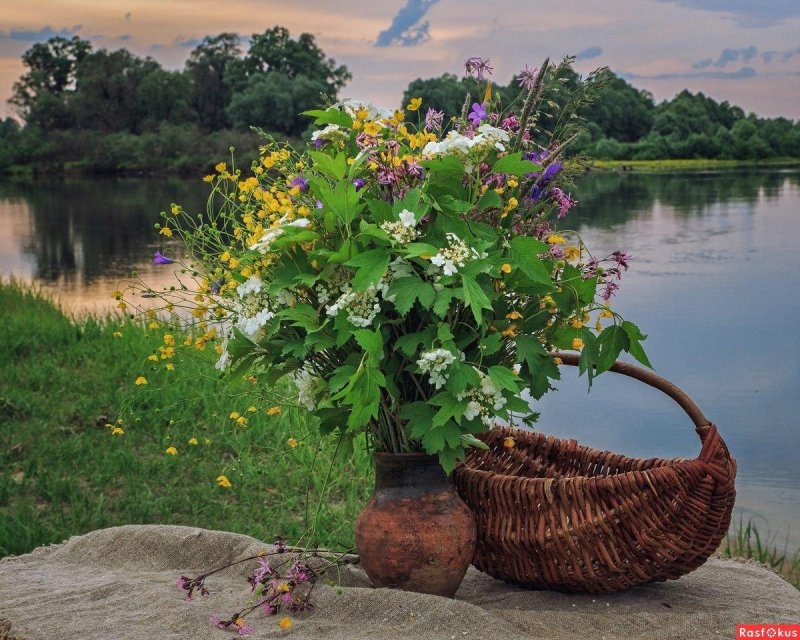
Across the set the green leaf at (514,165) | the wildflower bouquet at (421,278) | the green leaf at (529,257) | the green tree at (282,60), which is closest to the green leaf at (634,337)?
the wildflower bouquet at (421,278)

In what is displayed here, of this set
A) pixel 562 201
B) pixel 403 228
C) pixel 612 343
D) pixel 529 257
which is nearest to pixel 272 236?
pixel 403 228

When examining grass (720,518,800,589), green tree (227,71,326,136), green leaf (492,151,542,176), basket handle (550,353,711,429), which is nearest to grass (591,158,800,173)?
green tree (227,71,326,136)

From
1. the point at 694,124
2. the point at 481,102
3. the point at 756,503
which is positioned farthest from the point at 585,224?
the point at 694,124

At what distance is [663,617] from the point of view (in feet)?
9.41

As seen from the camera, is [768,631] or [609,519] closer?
[768,631]

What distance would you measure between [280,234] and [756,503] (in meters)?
4.27

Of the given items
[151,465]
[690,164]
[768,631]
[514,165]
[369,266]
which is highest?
[514,165]

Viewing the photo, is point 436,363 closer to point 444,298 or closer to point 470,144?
point 444,298

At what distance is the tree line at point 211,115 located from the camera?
3847 cm

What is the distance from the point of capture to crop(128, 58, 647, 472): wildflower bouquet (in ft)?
8.61

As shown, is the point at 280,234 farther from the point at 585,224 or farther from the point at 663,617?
the point at 585,224

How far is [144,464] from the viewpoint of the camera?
5355 millimetres

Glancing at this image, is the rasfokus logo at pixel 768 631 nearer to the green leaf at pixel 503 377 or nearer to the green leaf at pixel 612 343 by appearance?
the green leaf at pixel 612 343

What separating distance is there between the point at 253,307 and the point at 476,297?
30.3 inches
